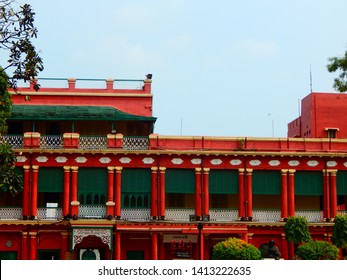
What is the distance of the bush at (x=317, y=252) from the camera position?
34469 mm

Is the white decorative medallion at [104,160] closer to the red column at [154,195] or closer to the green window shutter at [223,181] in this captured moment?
the red column at [154,195]

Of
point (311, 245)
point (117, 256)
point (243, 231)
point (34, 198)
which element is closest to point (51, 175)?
point (34, 198)

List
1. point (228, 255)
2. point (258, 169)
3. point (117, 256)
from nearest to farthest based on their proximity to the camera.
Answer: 1. point (228, 255)
2. point (117, 256)
3. point (258, 169)

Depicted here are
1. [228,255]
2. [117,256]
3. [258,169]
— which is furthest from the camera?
[258,169]

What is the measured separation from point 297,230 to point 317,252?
13.6 ft

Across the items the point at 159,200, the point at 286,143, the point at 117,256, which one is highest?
the point at 286,143

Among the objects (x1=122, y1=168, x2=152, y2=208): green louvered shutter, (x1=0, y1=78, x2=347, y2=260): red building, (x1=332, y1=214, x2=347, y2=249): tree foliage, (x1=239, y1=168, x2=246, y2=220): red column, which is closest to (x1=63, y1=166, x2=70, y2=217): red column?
(x1=0, y1=78, x2=347, y2=260): red building

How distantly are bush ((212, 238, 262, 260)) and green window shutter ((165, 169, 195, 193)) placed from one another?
25.4 feet

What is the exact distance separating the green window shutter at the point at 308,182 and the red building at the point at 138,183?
2.3 inches

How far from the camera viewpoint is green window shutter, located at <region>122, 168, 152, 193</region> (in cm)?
4144

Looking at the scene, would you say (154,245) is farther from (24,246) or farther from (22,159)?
(22,159)

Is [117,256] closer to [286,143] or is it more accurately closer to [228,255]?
[228,255]

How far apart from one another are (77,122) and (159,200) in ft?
21.4

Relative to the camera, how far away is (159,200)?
4147 centimetres
